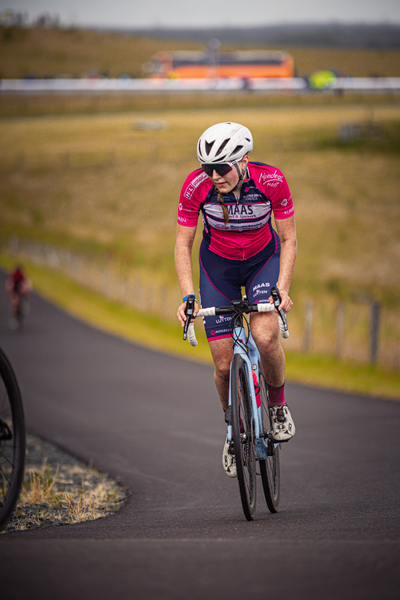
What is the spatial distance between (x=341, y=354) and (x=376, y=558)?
541 inches

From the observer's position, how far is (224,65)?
321 ft

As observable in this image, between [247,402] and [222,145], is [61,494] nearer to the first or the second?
[247,402]

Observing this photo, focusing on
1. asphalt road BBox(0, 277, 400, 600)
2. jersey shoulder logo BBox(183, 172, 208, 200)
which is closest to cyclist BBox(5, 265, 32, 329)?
asphalt road BBox(0, 277, 400, 600)

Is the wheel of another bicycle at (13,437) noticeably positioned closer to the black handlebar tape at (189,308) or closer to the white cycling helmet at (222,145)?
the black handlebar tape at (189,308)

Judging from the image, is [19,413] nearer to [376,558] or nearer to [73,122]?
[376,558]

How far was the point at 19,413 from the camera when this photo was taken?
12.9 feet

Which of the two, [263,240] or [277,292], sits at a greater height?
[263,240]

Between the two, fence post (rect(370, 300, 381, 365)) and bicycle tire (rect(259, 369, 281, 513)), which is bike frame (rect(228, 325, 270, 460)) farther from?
fence post (rect(370, 300, 381, 365))

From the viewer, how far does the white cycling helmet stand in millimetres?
4539

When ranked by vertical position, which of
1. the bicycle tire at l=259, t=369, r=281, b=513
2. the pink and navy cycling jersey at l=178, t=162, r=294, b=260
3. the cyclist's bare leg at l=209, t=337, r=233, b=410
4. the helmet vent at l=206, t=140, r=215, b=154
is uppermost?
the helmet vent at l=206, t=140, r=215, b=154

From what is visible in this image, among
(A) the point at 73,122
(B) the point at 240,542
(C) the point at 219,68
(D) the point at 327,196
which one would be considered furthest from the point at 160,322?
(C) the point at 219,68

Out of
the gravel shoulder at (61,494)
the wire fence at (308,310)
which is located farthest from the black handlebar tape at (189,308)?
the wire fence at (308,310)

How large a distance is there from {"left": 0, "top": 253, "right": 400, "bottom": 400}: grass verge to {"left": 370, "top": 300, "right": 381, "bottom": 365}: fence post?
0.37 metres

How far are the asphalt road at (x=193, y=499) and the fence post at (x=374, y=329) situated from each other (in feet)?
11.6
